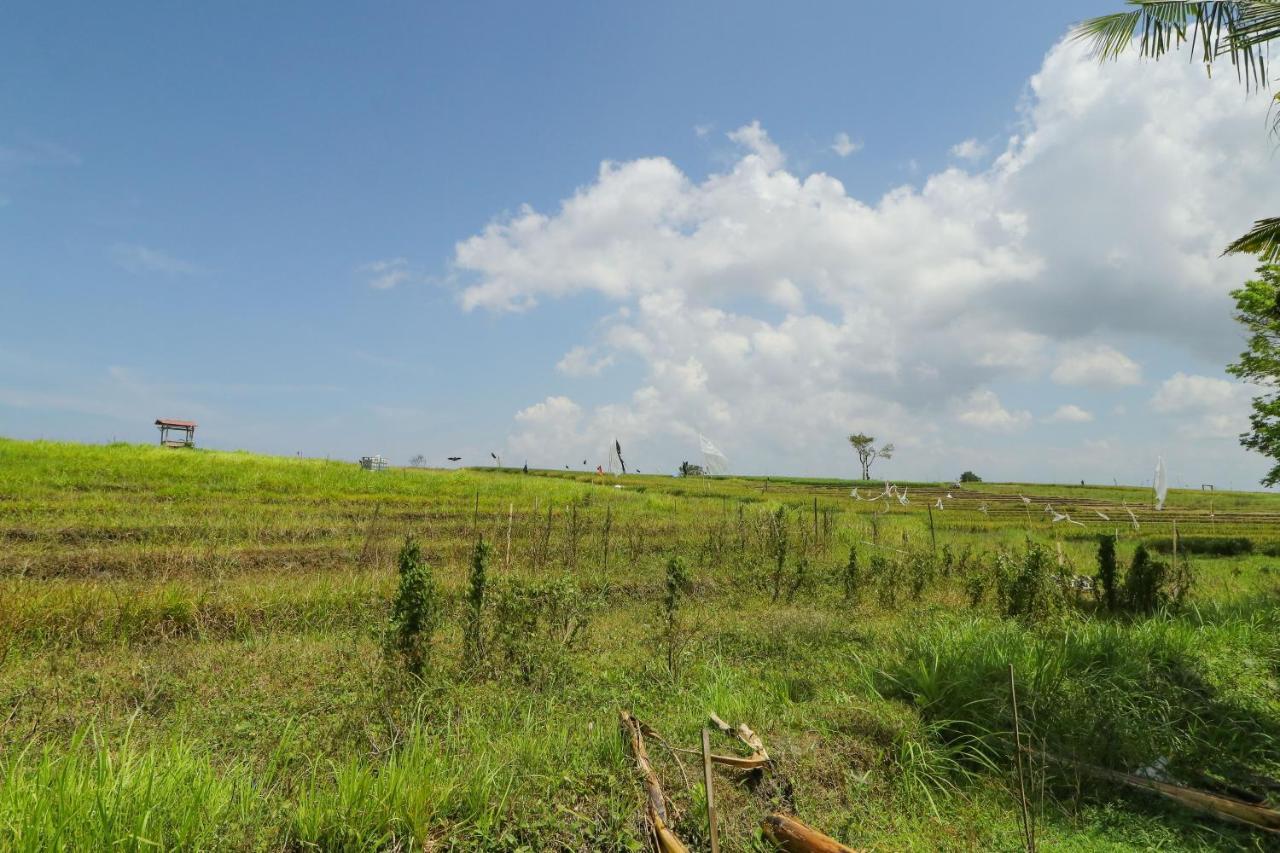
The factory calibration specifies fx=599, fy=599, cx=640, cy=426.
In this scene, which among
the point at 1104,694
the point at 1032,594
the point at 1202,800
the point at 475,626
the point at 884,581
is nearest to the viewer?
the point at 1202,800

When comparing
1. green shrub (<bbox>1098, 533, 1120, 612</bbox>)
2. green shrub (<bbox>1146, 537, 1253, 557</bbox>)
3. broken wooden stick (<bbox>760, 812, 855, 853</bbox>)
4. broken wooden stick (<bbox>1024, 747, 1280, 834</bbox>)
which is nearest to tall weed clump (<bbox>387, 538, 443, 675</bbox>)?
broken wooden stick (<bbox>760, 812, 855, 853</bbox>)

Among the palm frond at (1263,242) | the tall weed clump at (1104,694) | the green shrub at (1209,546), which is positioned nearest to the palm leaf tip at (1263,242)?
the palm frond at (1263,242)

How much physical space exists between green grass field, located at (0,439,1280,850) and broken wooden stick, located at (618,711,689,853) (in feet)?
0.25

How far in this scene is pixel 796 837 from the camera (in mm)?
3053

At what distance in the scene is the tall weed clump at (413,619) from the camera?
5.35 m

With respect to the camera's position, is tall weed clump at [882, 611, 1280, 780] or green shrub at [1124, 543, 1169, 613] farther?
green shrub at [1124, 543, 1169, 613]

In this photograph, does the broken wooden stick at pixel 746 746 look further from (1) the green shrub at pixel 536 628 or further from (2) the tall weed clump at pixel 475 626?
(2) the tall weed clump at pixel 475 626

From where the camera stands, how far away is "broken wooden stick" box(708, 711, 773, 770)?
3.56 metres

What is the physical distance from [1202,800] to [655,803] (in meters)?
3.40

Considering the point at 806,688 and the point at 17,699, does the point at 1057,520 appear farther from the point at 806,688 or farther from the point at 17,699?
the point at 17,699

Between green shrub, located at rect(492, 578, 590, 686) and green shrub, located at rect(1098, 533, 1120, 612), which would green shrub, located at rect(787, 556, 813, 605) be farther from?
green shrub, located at rect(492, 578, 590, 686)

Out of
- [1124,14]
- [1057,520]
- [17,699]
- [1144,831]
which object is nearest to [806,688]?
[1144,831]

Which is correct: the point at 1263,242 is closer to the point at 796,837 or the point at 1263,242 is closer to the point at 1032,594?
the point at 1032,594

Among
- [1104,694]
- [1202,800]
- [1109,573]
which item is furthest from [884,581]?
[1202,800]
